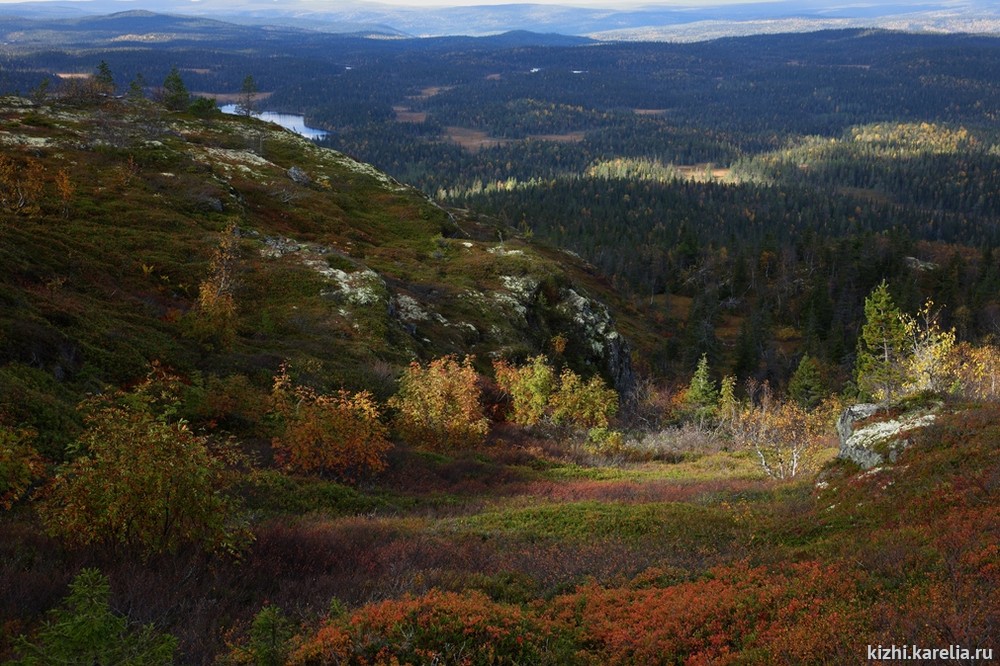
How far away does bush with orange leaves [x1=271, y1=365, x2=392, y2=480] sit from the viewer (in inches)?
979

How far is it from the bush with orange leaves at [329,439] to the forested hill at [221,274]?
654 cm

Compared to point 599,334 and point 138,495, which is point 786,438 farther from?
point 138,495

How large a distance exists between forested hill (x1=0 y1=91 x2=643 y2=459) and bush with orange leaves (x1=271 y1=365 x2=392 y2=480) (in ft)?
21.5

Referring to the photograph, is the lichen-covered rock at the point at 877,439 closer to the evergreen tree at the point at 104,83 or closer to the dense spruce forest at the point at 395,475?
the dense spruce forest at the point at 395,475

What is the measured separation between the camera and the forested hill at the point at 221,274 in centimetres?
2856

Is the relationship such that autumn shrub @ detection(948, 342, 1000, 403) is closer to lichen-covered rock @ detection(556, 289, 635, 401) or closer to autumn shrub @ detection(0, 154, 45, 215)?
lichen-covered rock @ detection(556, 289, 635, 401)

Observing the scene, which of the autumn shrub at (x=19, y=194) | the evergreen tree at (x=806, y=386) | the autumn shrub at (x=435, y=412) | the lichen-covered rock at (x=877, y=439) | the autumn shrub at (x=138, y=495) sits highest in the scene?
the autumn shrub at (x=19, y=194)

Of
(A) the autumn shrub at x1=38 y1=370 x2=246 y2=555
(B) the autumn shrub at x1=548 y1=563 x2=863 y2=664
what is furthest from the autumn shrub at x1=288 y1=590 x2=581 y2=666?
(A) the autumn shrub at x1=38 y1=370 x2=246 y2=555

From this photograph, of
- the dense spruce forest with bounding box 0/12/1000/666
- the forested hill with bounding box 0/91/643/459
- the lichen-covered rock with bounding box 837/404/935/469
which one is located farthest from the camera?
the forested hill with bounding box 0/91/643/459

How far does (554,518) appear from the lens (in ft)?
72.2

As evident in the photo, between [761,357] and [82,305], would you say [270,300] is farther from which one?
[761,357]

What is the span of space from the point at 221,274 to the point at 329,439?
27.6 metres

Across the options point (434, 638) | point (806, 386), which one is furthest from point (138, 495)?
point (806, 386)

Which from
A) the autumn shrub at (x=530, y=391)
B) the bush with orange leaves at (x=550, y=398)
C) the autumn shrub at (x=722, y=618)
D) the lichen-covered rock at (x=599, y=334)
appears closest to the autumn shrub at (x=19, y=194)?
the bush with orange leaves at (x=550, y=398)
